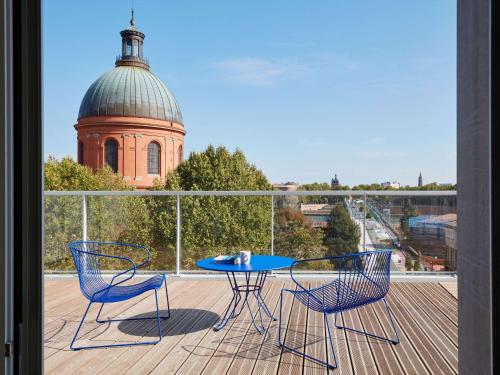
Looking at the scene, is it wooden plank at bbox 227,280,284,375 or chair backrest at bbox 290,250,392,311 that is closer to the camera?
wooden plank at bbox 227,280,284,375

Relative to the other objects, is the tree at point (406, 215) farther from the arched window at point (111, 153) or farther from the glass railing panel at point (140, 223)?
the arched window at point (111, 153)

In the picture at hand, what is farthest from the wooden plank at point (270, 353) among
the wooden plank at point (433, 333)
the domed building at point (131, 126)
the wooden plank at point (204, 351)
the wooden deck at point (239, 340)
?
the domed building at point (131, 126)

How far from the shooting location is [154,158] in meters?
38.9

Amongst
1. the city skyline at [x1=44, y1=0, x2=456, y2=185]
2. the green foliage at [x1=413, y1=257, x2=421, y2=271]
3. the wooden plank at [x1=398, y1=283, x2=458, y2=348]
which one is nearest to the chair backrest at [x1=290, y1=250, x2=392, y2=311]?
the wooden plank at [x1=398, y1=283, x2=458, y2=348]

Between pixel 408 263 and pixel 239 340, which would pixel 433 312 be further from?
pixel 239 340

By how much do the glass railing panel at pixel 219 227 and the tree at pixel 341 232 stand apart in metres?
0.78

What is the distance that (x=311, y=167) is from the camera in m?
38.1

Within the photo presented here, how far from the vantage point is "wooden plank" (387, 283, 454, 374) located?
2.96 m

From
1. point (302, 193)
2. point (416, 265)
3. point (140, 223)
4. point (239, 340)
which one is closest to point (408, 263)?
point (416, 265)

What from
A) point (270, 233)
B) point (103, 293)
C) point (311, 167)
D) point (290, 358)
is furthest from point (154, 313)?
point (311, 167)

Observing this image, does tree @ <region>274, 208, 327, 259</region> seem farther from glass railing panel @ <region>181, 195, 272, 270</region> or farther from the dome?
the dome

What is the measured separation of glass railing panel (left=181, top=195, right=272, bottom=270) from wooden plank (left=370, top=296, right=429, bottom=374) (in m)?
2.08
